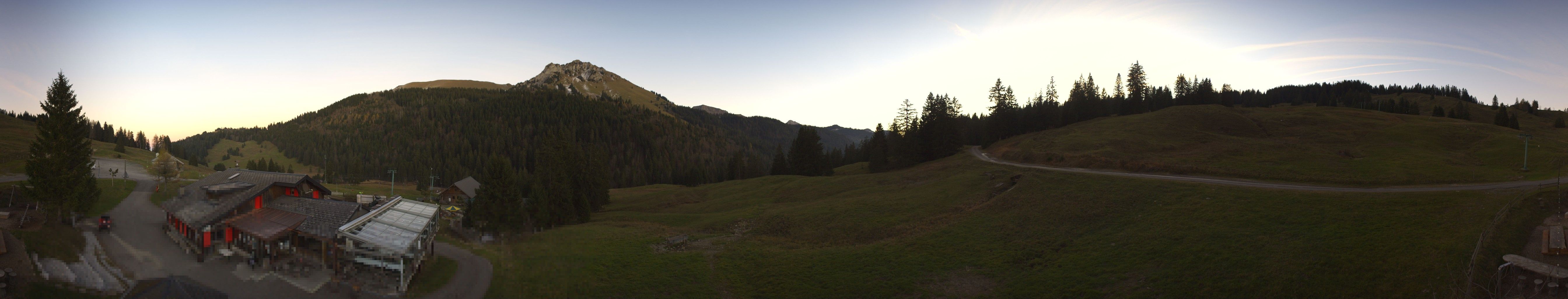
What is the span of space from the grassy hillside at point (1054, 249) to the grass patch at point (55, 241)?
15540mm

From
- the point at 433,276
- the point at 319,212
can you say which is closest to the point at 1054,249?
the point at 433,276

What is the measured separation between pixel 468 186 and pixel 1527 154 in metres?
100.0

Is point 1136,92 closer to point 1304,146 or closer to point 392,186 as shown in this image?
point 1304,146

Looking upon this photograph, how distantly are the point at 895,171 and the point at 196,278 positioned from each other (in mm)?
59206

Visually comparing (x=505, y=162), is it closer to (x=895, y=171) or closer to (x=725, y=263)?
(x=725, y=263)

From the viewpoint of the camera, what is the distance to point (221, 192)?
93.4 feet

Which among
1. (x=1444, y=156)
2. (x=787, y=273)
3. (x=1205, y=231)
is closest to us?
(x=1205, y=231)

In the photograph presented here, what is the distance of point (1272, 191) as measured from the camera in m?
30.0

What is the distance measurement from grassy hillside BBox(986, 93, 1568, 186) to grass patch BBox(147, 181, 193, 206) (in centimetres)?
7188

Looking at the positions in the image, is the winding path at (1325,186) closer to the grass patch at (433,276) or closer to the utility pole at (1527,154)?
the utility pole at (1527,154)

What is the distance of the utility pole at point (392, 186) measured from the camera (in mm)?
68750

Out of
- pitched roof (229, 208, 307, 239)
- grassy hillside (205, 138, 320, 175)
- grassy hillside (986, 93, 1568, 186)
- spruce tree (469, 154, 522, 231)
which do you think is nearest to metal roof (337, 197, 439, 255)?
pitched roof (229, 208, 307, 239)

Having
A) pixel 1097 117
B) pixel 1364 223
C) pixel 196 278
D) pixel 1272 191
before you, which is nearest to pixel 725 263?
pixel 196 278

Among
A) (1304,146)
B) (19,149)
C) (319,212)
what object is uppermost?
(19,149)
